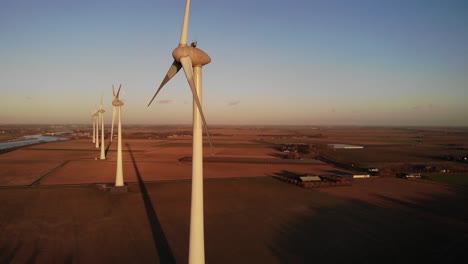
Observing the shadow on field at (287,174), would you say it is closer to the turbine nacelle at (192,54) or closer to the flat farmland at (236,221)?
the flat farmland at (236,221)

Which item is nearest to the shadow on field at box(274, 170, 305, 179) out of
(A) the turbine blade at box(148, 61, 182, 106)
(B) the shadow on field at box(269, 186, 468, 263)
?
(B) the shadow on field at box(269, 186, 468, 263)

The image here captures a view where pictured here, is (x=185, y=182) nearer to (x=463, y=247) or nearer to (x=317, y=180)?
(x=317, y=180)

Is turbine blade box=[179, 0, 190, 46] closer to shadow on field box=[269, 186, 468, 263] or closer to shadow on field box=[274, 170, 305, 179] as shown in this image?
shadow on field box=[269, 186, 468, 263]

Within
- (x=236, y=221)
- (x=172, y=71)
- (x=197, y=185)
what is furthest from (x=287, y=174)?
(x=197, y=185)

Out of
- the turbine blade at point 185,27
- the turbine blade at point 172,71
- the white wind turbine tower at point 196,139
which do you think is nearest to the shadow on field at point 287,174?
the turbine blade at point 172,71

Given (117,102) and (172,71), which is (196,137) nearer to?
(172,71)
